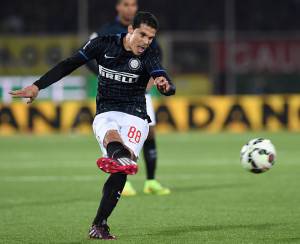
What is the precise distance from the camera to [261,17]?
2798 centimetres

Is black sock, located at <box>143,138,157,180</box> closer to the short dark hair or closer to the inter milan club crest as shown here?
the inter milan club crest

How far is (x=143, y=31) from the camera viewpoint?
23.7 feet

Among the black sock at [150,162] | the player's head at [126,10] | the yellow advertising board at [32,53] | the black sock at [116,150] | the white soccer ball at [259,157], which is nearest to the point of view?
the black sock at [116,150]

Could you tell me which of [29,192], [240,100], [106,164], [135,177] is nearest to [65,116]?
[240,100]

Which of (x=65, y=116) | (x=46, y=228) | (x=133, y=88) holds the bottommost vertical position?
(x=65, y=116)

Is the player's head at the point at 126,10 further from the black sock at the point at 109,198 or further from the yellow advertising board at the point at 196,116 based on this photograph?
the yellow advertising board at the point at 196,116

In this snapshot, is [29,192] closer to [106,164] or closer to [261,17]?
[106,164]

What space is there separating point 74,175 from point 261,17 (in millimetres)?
15745

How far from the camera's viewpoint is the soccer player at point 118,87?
7246 mm

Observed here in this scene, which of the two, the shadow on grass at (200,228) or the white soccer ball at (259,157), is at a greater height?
the white soccer ball at (259,157)

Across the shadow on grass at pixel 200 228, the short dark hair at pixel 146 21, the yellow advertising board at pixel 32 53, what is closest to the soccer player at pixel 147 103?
the shadow on grass at pixel 200 228

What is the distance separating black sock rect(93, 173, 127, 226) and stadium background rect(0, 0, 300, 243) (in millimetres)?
277

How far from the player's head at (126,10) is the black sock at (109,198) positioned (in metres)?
3.91

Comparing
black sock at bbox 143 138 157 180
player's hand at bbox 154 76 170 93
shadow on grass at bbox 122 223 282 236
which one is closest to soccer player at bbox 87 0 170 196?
black sock at bbox 143 138 157 180
